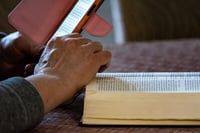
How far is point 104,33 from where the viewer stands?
1.02m

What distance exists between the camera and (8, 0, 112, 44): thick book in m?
0.98

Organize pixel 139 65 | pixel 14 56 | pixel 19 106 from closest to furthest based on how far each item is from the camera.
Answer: pixel 19 106 < pixel 14 56 < pixel 139 65

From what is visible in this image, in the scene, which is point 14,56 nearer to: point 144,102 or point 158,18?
point 144,102

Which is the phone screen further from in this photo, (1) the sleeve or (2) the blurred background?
(2) the blurred background

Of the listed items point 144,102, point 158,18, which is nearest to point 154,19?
point 158,18

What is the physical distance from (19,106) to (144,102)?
0.75 feet

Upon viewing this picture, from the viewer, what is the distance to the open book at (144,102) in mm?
897

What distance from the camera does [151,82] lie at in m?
0.97

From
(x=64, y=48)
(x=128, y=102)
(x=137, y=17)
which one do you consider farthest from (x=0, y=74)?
(x=137, y=17)

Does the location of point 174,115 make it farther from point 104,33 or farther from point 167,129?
point 104,33

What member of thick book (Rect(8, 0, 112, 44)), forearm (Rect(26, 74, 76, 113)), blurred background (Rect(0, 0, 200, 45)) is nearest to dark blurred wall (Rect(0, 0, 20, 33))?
thick book (Rect(8, 0, 112, 44))

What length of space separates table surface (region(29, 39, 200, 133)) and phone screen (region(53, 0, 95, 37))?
0.46 feet

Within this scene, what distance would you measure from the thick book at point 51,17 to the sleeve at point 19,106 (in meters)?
0.15

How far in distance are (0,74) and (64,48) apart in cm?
19
